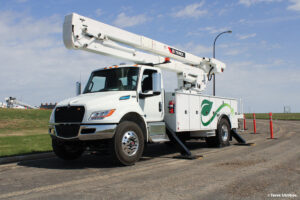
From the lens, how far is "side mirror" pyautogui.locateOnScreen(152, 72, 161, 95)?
795cm

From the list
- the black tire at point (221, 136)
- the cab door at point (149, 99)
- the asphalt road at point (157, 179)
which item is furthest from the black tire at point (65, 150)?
the black tire at point (221, 136)

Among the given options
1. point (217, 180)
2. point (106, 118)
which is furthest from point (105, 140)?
point (217, 180)

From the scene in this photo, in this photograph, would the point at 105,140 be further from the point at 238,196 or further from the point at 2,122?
the point at 2,122

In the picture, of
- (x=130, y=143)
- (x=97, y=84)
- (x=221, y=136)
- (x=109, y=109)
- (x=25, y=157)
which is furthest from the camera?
(x=221, y=136)

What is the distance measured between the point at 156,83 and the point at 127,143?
1.94 meters

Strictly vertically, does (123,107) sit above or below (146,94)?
below

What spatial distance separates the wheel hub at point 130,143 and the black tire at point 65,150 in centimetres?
128

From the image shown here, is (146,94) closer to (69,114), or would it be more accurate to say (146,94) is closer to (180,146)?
(180,146)

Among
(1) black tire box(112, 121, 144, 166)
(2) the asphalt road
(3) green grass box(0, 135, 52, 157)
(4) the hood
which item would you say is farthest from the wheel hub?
(3) green grass box(0, 135, 52, 157)

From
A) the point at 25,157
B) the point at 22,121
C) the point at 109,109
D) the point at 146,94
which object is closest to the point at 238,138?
the point at 146,94

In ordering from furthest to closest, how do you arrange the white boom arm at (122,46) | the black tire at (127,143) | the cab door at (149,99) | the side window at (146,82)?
1. the side window at (146,82)
2. the cab door at (149,99)
3. the white boom arm at (122,46)
4. the black tire at (127,143)

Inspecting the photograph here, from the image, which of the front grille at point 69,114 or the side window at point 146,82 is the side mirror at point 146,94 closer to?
the side window at point 146,82

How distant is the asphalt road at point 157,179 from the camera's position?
459 cm

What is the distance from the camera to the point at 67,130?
705cm
